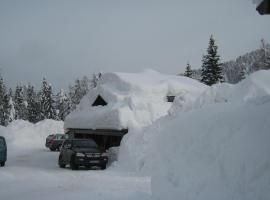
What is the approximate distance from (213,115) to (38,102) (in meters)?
87.3

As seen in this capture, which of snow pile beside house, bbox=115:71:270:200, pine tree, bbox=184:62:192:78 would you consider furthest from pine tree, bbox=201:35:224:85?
snow pile beside house, bbox=115:71:270:200

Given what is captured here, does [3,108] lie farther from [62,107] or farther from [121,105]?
[121,105]

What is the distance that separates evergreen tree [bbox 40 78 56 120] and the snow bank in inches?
833

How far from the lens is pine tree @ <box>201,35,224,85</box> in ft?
195

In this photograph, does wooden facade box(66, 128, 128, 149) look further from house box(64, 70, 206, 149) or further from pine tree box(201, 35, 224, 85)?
pine tree box(201, 35, 224, 85)

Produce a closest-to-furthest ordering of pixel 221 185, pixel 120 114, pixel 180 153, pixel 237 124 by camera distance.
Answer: pixel 221 185 → pixel 237 124 → pixel 180 153 → pixel 120 114

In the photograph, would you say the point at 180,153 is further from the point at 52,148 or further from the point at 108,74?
the point at 52,148

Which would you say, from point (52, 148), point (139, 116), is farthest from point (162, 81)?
point (52, 148)

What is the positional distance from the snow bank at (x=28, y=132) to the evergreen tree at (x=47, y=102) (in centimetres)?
2115

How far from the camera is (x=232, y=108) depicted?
1126 cm

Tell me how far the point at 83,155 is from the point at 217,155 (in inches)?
570

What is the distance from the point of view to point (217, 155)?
9547 mm

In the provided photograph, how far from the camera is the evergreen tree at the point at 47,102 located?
295ft

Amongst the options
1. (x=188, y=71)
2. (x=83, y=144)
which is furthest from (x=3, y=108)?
(x=83, y=144)
